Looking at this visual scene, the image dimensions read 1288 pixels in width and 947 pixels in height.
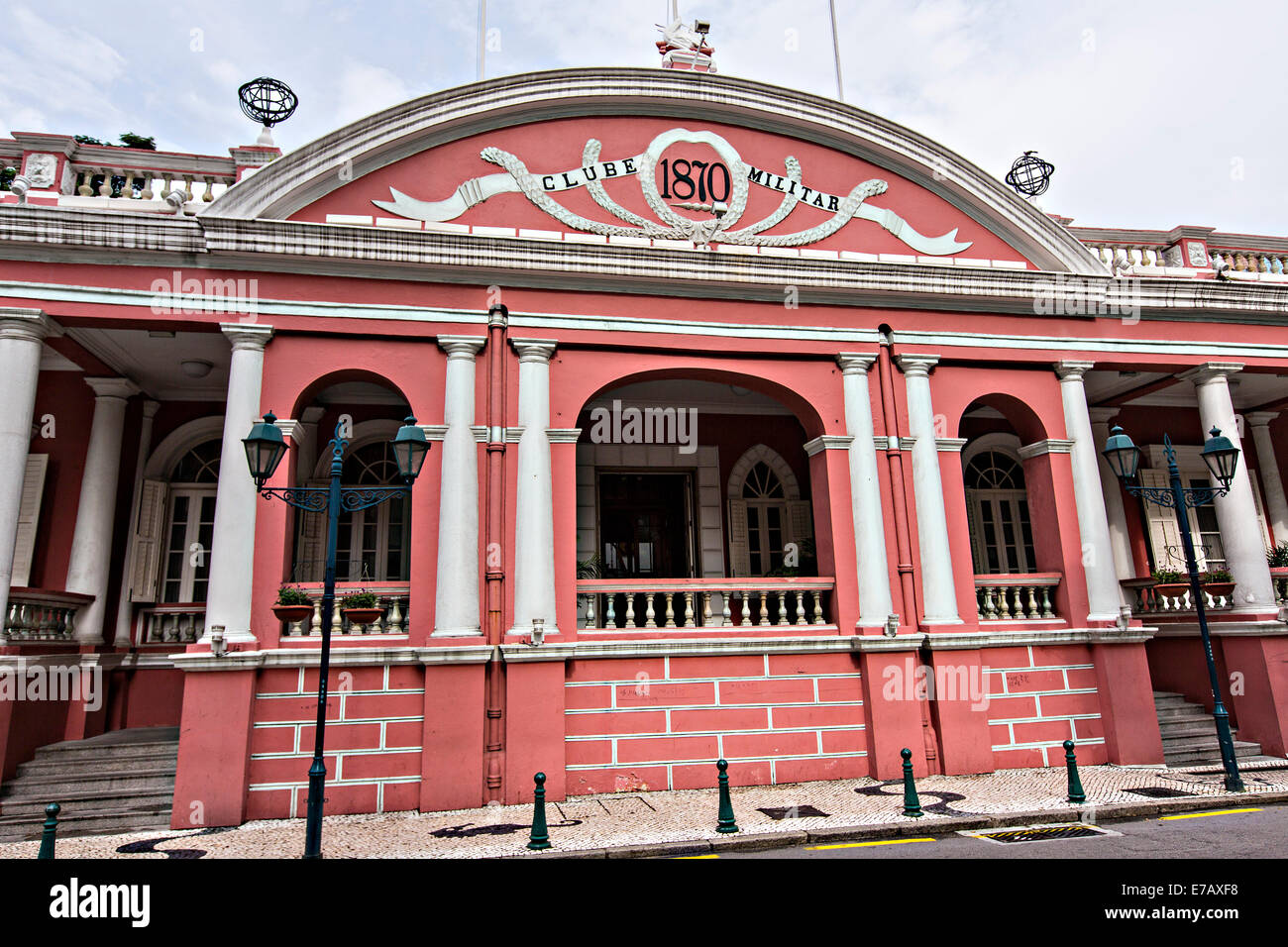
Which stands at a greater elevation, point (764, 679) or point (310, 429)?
point (310, 429)

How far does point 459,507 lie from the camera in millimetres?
9438

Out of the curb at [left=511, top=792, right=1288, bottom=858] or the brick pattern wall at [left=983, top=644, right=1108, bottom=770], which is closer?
the curb at [left=511, top=792, right=1288, bottom=858]

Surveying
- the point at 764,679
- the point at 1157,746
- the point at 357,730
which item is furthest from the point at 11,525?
the point at 1157,746

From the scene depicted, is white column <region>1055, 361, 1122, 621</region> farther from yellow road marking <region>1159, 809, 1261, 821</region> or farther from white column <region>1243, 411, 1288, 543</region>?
white column <region>1243, 411, 1288, 543</region>

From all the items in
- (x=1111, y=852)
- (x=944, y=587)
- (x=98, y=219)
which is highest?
(x=98, y=219)

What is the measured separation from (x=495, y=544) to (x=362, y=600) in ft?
5.29

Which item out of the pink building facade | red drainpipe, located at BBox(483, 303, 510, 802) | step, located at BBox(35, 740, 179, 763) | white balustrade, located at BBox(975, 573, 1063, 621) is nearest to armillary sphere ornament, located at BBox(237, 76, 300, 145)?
the pink building facade

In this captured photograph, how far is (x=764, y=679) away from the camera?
9977 millimetres

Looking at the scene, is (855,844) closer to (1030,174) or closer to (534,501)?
(534,501)

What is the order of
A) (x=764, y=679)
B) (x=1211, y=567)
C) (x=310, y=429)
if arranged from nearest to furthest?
(x=764, y=679), (x=310, y=429), (x=1211, y=567)

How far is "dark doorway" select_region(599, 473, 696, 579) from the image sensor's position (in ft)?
42.2

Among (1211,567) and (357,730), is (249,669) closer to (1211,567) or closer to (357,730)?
(357,730)

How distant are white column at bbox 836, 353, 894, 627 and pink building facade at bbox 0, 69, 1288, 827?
0.05m
